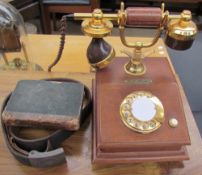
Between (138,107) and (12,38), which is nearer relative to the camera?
(138,107)

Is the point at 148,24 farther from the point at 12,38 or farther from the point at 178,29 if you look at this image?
the point at 12,38

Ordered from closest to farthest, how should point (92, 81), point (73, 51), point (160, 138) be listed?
point (160, 138) → point (92, 81) → point (73, 51)

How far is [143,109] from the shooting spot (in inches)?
22.1

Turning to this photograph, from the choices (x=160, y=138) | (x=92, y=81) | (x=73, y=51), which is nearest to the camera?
(x=160, y=138)

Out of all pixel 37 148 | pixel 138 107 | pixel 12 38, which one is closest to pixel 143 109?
pixel 138 107

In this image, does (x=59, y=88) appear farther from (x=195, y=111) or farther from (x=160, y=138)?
(x=195, y=111)

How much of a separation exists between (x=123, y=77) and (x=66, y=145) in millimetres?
214

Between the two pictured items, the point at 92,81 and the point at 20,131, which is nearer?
the point at 20,131

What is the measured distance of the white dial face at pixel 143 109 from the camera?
546mm

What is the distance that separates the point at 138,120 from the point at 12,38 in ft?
Answer: 1.89

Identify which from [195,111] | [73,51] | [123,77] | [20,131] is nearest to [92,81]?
[123,77]

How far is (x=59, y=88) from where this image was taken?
60cm

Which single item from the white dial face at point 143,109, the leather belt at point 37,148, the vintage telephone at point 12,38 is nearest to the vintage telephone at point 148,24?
the white dial face at point 143,109

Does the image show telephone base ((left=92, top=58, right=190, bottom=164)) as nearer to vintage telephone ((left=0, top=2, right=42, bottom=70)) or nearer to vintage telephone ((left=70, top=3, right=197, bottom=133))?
vintage telephone ((left=70, top=3, right=197, bottom=133))
